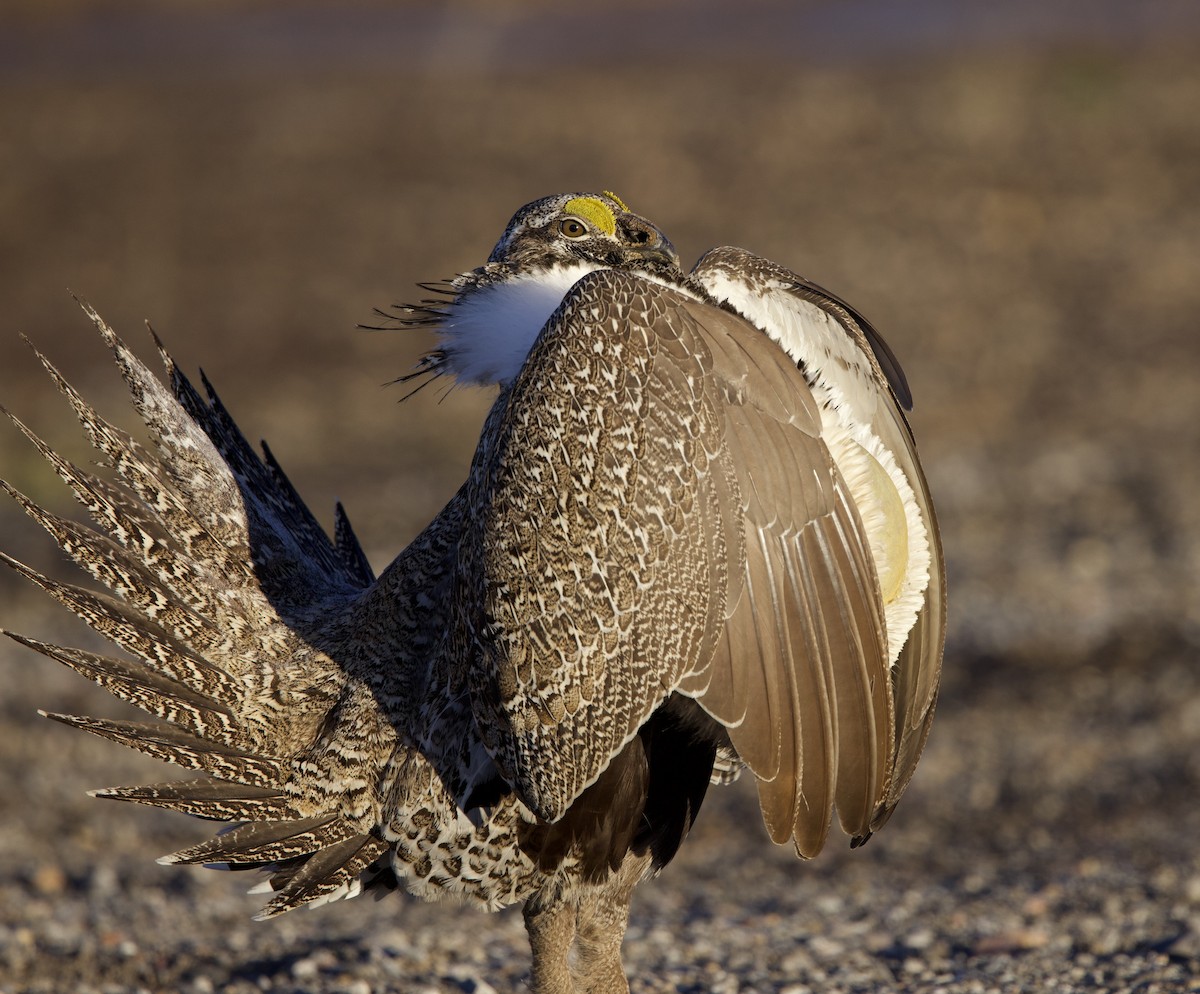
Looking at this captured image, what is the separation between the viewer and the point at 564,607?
126 inches

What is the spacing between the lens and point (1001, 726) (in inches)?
280

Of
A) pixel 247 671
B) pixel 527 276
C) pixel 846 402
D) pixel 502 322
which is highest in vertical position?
pixel 527 276

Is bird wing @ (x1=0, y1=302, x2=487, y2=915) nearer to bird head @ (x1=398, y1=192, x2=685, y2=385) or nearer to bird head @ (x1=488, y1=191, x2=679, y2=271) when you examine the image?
bird head @ (x1=398, y1=192, x2=685, y2=385)

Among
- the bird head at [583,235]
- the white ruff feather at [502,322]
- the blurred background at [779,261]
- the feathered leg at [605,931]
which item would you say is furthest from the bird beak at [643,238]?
the blurred background at [779,261]

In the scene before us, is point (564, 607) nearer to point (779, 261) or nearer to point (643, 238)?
point (643, 238)

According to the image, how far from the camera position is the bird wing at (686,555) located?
308 centimetres

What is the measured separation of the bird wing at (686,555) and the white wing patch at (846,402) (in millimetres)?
106

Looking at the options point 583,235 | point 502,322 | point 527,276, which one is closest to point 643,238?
point 583,235

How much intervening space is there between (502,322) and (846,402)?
77 centimetres

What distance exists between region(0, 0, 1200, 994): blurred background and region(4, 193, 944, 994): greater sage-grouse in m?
1.07

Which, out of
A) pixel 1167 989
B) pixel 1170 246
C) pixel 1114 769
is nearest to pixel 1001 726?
pixel 1114 769

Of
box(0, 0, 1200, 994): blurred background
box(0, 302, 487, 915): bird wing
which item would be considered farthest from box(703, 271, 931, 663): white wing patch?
box(0, 0, 1200, 994): blurred background

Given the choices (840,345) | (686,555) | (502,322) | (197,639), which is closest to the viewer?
(686,555)

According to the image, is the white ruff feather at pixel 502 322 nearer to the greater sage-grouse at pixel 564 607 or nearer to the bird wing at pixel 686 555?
the greater sage-grouse at pixel 564 607
